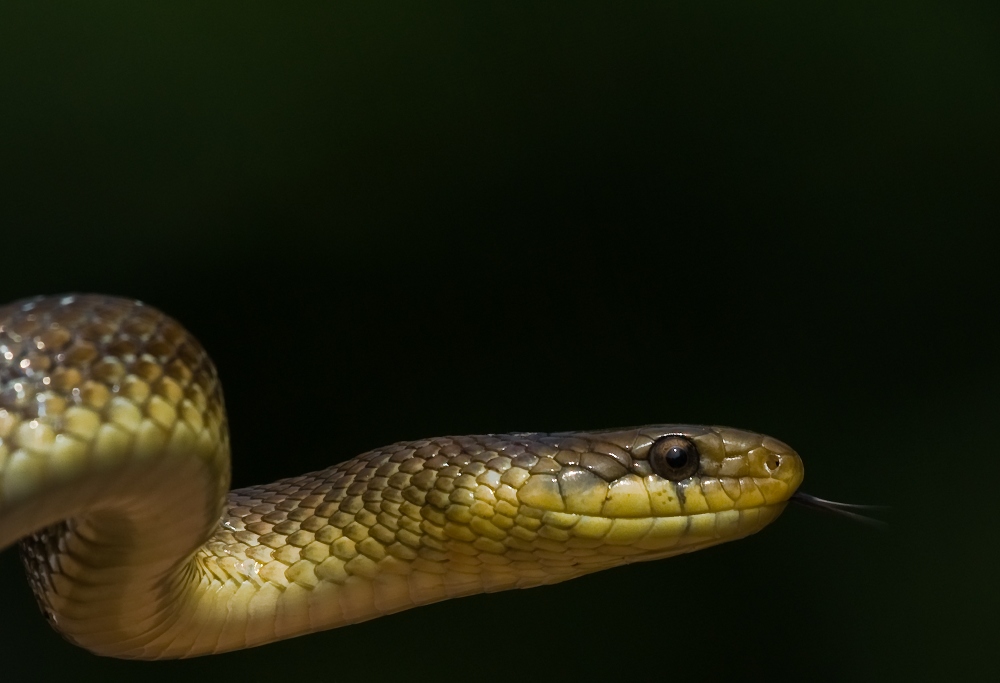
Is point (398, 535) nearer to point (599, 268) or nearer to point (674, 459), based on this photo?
point (674, 459)

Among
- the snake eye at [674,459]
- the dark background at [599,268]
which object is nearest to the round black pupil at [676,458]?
the snake eye at [674,459]

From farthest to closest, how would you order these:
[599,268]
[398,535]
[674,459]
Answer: [599,268]
[674,459]
[398,535]

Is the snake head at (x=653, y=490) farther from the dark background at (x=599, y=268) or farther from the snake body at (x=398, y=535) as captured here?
the dark background at (x=599, y=268)

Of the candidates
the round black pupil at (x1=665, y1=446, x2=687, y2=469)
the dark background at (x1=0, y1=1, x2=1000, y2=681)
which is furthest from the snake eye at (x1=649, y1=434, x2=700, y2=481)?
the dark background at (x1=0, y1=1, x2=1000, y2=681)

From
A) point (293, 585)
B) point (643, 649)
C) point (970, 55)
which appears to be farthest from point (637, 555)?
point (970, 55)

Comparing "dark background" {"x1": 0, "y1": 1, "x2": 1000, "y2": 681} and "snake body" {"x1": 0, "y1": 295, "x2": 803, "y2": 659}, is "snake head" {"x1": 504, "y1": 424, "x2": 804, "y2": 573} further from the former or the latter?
"dark background" {"x1": 0, "y1": 1, "x2": 1000, "y2": 681}

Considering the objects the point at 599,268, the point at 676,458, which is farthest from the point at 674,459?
the point at 599,268

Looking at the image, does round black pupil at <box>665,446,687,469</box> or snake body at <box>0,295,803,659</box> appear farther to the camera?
round black pupil at <box>665,446,687,469</box>
